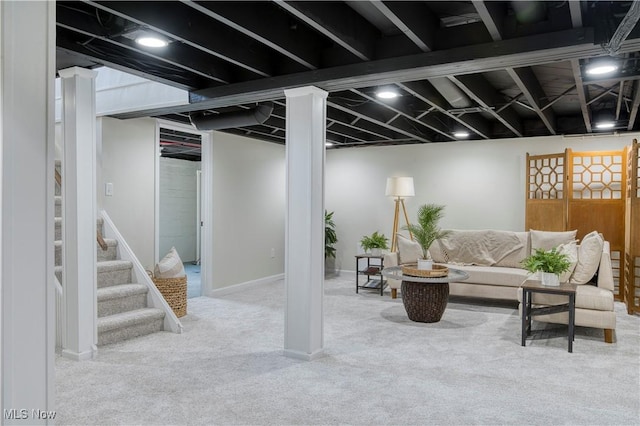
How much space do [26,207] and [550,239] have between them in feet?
18.9

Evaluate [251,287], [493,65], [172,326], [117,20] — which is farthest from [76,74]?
[251,287]

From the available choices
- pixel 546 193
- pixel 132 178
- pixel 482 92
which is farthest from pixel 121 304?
pixel 546 193

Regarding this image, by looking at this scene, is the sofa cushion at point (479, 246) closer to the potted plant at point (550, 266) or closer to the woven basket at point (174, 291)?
the potted plant at point (550, 266)

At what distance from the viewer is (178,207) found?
9109 millimetres

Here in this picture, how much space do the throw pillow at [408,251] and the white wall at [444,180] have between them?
1.38 meters

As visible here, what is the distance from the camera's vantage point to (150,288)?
440 centimetres

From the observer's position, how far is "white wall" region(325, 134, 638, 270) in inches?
264

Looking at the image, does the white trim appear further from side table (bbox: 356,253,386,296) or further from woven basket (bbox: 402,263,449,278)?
side table (bbox: 356,253,386,296)

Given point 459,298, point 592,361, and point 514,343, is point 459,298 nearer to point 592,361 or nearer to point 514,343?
point 514,343

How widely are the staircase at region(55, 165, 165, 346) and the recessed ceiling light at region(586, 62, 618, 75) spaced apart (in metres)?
4.06

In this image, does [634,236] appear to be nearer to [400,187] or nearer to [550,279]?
[550,279]

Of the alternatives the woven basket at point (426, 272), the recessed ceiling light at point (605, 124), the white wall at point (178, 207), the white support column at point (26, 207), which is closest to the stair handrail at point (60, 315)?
the white support column at point (26, 207)

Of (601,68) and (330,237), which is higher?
(601,68)

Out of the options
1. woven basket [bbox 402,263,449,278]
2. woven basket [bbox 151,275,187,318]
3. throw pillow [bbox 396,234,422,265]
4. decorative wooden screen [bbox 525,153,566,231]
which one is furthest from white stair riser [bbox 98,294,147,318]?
decorative wooden screen [bbox 525,153,566,231]
